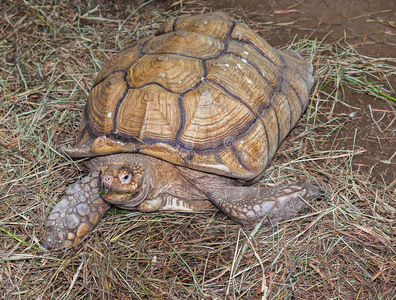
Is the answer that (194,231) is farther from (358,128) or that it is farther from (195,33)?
(358,128)

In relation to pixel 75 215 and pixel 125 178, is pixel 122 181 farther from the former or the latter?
pixel 75 215

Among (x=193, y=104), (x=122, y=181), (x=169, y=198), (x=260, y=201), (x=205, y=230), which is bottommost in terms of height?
(x=205, y=230)

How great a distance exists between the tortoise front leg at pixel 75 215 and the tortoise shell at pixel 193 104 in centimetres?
29

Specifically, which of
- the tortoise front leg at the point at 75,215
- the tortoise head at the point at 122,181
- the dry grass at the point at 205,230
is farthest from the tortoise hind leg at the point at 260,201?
the tortoise front leg at the point at 75,215

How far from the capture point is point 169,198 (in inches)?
131

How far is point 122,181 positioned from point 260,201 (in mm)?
1072

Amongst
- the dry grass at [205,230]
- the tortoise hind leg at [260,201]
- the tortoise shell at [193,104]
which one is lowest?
the dry grass at [205,230]

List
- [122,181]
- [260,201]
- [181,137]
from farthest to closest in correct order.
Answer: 1. [260,201]
2. [181,137]
3. [122,181]

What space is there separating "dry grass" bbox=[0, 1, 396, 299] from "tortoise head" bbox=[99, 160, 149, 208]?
0.46 m

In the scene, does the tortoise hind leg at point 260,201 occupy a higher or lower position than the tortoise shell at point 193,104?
lower

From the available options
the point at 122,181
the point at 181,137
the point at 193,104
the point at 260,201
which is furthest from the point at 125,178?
the point at 260,201

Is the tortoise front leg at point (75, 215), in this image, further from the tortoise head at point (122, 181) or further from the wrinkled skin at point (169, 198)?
the tortoise head at point (122, 181)

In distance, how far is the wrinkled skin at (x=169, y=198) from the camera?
314 centimetres

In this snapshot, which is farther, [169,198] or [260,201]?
[169,198]
